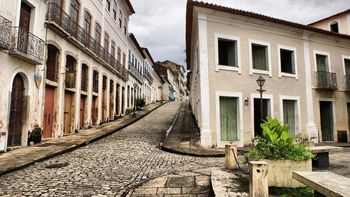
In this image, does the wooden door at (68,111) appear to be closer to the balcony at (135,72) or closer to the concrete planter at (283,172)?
the concrete planter at (283,172)

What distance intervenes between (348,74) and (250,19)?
7.66 meters

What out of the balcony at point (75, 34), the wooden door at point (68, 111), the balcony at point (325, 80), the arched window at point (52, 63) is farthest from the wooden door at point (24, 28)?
the balcony at point (325, 80)

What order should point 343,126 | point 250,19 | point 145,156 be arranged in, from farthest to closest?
point 343,126 < point 250,19 < point 145,156

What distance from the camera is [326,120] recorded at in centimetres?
1424

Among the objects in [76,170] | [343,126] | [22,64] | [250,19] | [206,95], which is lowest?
Result: [76,170]

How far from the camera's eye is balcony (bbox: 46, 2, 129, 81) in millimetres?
11093

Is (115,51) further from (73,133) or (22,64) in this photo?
(22,64)

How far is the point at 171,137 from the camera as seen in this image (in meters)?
12.1

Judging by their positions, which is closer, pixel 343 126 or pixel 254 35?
pixel 254 35

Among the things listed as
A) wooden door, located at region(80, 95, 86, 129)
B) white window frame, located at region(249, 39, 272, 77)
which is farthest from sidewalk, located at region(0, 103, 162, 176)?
white window frame, located at region(249, 39, 272, 77)

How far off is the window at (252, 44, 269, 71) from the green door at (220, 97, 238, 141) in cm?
230

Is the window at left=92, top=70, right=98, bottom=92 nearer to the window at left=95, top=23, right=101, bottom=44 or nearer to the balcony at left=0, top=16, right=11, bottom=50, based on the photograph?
the window at left=95, top=23, right=101, bottom=44

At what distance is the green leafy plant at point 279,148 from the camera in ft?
15.5

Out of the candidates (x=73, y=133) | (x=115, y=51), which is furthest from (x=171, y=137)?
(x=115, y=51)
